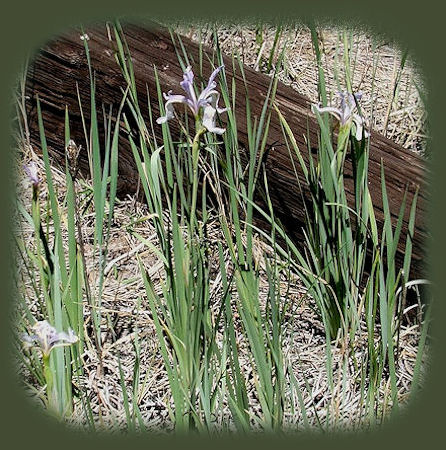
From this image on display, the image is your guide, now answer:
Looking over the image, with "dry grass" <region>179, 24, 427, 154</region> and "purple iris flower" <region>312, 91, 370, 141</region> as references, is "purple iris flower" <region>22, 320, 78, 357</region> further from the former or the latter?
"dry grass" <region>179, 24, 427, 154</region>

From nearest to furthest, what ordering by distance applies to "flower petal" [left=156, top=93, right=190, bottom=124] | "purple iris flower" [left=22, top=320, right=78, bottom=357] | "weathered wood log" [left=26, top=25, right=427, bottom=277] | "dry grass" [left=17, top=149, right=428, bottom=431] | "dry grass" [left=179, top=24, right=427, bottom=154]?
"purple iris flower" [left=22, top=320, right=78, bottom=357], "flower petal" [left=156, top=93, right=190, bottom=124], "dry grass" [left=17, top=149, right=428, bottom=431], "weathered wood log" [left=26, top=25, right=427, bottom=277], "dry grass" [left=179, top=24, right=427, bottom=154]

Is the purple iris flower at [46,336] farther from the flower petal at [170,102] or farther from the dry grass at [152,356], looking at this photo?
the flower petal at [170,102]

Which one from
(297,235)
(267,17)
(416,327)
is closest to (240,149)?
(297,235)

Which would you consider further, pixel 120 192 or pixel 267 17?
pixel 267 17

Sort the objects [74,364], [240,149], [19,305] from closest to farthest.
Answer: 1. [74,364]
2. [19,305]
3. [240,149]

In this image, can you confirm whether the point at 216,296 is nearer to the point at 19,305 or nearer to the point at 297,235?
the point at 297,235

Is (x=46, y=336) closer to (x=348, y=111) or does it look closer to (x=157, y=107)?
(x=348, y=111)

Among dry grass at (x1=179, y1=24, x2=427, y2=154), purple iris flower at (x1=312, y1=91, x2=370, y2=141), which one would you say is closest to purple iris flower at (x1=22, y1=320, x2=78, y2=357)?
purple iris flower at (x1=312, y1=91, x2=370, y2=141)

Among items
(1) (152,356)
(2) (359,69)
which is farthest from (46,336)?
(2) (359,69)
